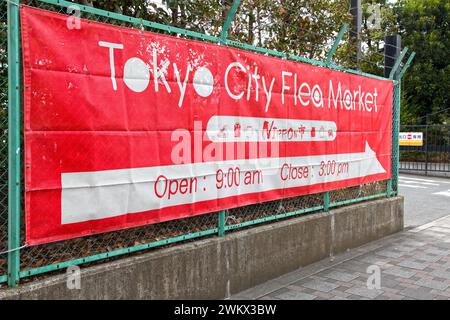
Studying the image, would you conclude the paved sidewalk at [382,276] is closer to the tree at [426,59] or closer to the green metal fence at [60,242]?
the green metal fence at [60,242]

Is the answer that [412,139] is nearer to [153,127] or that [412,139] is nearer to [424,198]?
[424,198]

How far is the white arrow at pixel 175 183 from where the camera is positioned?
3.28 m

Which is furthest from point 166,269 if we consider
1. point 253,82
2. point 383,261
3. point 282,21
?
point 282,21

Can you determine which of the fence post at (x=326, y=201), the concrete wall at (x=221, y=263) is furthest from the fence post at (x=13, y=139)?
the fence post at (x=326, y=201)

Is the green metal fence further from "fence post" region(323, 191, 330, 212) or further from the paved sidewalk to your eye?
the paved sidewalk

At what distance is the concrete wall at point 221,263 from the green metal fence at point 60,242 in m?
0.10

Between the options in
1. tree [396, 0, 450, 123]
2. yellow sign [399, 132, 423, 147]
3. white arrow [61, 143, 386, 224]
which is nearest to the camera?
white arrow [61, 143, 386, 224]

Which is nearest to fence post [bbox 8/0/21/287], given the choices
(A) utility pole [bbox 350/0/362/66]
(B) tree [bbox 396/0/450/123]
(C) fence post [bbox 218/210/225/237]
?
(C) fence post [bbox 218/210/225/237]

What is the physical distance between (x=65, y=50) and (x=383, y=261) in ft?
15.5

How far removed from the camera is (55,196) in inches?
122

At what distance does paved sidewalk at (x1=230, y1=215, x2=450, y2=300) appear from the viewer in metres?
4.57

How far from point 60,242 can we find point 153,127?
121cm

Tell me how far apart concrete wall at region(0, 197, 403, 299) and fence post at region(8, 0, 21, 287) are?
22 centimetres
